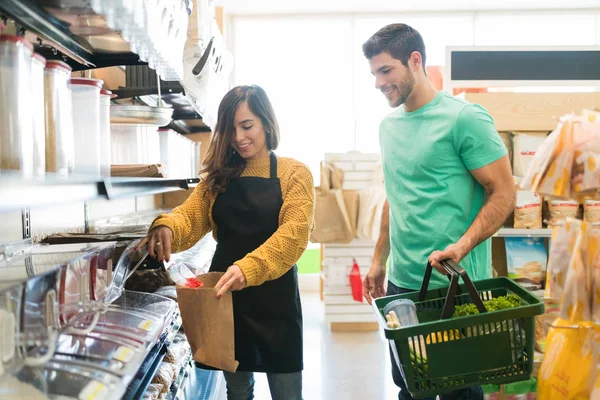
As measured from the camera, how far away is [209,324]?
6.07ft

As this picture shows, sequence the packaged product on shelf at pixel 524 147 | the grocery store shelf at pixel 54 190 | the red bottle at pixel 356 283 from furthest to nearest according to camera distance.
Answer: the red bottle at pixel 356 283 → the packaged product on shelf at pixel 524 147 → the grocery store shelf at pixel 54 190

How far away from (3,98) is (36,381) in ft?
1.77

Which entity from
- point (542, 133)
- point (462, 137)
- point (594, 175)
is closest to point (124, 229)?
point (462, 137)

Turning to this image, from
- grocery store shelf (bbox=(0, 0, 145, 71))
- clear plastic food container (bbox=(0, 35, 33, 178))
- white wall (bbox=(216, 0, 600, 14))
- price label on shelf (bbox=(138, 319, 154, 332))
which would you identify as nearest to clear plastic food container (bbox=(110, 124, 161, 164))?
grocery store shelf (bbox=(0, 0, 145, 71))

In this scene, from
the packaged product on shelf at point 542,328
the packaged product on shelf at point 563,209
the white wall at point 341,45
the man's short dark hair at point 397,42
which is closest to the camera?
the man's short dark hair at point 397,42

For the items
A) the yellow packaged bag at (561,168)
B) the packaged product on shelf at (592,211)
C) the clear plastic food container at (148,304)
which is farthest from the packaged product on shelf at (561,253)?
the clear plastic food container at (148,304)

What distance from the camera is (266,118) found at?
224cm

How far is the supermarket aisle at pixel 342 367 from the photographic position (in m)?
3.93

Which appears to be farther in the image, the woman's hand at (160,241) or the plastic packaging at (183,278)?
the woman's hand at (160,241)

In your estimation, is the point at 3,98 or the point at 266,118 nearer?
the point at 3,98

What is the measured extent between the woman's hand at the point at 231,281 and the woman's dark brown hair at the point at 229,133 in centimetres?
48

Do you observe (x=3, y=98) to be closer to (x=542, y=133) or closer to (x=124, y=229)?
(x=124, y=229)

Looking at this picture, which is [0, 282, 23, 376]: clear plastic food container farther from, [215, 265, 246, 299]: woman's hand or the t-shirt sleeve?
the t-shirt sleeve

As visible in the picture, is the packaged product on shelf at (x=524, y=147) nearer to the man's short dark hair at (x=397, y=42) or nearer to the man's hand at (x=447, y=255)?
the man's short dark hair at (x=397, y=42)
